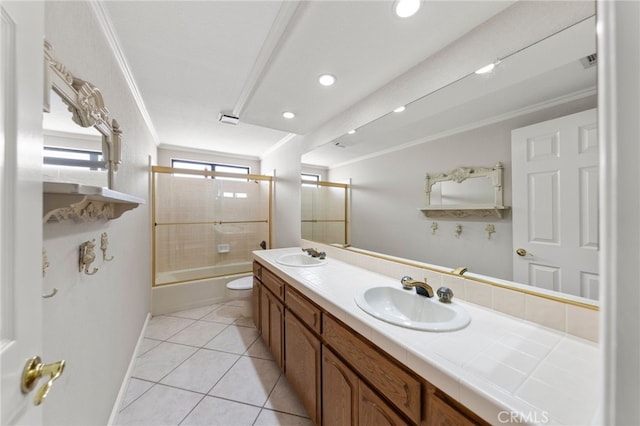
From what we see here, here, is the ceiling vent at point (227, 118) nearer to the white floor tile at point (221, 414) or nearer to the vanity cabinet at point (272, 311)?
the vanity cabinet at point (272, 311)

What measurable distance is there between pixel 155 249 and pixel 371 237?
2898 mm

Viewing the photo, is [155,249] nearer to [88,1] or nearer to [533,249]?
[88,1]

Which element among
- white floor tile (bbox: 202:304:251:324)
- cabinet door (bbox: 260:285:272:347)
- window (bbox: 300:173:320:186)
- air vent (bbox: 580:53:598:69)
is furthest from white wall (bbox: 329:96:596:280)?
white floor tile (bbox: 202:304:251:324)

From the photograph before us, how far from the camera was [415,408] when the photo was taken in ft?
2.38

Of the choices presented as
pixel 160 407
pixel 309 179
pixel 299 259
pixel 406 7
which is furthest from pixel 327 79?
pixel 160 407

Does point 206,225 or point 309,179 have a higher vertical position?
point 309,179

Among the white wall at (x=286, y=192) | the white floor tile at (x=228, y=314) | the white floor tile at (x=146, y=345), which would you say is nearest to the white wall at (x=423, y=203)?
the white wall at (x=286, y=192)

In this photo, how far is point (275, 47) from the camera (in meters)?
1.36

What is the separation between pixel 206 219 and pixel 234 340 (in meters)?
1.85

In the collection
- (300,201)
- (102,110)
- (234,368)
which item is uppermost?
(102,110)

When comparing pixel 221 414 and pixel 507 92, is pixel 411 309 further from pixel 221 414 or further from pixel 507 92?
pixel 221 414

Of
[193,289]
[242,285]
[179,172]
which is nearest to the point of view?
[242,285]

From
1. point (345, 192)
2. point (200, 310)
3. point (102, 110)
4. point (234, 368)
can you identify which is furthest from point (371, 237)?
point (200, 310)

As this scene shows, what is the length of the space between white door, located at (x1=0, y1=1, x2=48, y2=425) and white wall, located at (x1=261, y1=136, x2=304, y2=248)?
89.2 inches
